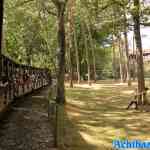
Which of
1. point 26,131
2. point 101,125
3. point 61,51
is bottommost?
point 101,125

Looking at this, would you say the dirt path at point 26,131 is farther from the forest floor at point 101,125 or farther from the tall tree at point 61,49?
the tall tree at point 61,49

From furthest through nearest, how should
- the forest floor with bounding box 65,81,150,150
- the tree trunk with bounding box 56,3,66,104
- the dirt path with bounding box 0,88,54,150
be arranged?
1. the tree trunk with bounding box 56,3,66,104
2. the forest floor with bounding box 65,81,150,150
3. the dirt path with bounding box 0,88,54,150

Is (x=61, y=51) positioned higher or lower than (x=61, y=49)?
lower

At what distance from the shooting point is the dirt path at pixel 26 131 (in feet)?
27.1

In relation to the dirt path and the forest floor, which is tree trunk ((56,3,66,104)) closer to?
the forest floor

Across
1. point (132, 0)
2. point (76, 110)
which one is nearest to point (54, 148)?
point (76, 110)

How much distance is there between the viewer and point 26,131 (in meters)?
9.69

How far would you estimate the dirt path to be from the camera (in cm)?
Result: 827

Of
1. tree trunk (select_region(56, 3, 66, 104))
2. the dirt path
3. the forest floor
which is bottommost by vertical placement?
the forest floor

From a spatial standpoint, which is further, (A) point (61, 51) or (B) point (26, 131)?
(A) point (61, 51)
